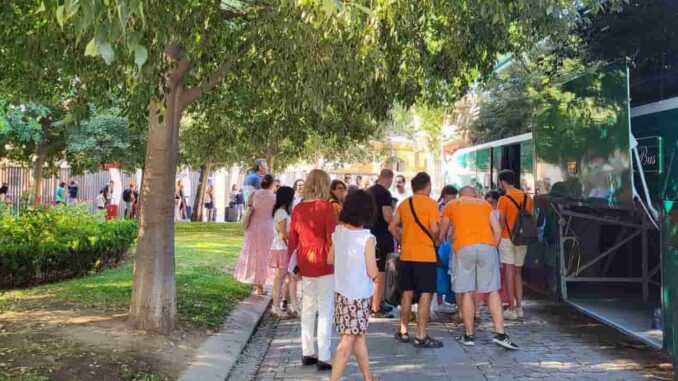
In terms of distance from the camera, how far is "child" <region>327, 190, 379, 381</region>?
5.40 m

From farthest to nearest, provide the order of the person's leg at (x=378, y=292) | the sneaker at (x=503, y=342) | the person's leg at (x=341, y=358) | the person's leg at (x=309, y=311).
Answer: the person's leg at (x=378, y=292)
the sneaker at (x=503, y=342)
the person's leg at (x=309, y=311)
the person's leg at (x=341, y=358)

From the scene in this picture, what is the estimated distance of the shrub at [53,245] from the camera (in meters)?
9.91

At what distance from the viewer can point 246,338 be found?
7496mm

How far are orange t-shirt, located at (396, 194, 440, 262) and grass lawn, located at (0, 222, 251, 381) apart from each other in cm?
237

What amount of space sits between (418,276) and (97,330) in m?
3.32

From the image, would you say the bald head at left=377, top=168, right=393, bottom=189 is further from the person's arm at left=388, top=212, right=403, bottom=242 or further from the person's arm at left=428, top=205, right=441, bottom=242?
the person's arm at left=428, top=205, right=441, bottom=242

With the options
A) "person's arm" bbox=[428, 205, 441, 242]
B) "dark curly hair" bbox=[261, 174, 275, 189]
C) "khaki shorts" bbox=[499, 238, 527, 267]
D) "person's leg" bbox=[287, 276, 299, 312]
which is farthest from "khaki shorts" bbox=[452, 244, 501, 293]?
"dark curly hair" bbox=[261, 174, 275, 189]

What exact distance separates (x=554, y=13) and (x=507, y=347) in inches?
141

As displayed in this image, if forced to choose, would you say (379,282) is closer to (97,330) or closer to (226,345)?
(226,345)

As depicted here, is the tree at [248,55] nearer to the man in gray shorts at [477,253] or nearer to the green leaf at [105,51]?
the man in gray shorts at [477,253]

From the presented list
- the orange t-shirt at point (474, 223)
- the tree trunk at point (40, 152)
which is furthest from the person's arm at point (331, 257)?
the tree trunk at point (40, 152)

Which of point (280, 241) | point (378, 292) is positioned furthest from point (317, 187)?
point (378, 292)

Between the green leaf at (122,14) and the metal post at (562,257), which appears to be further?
the metal post at (562,257)

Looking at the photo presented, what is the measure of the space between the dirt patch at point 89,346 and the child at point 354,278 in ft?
5.07
